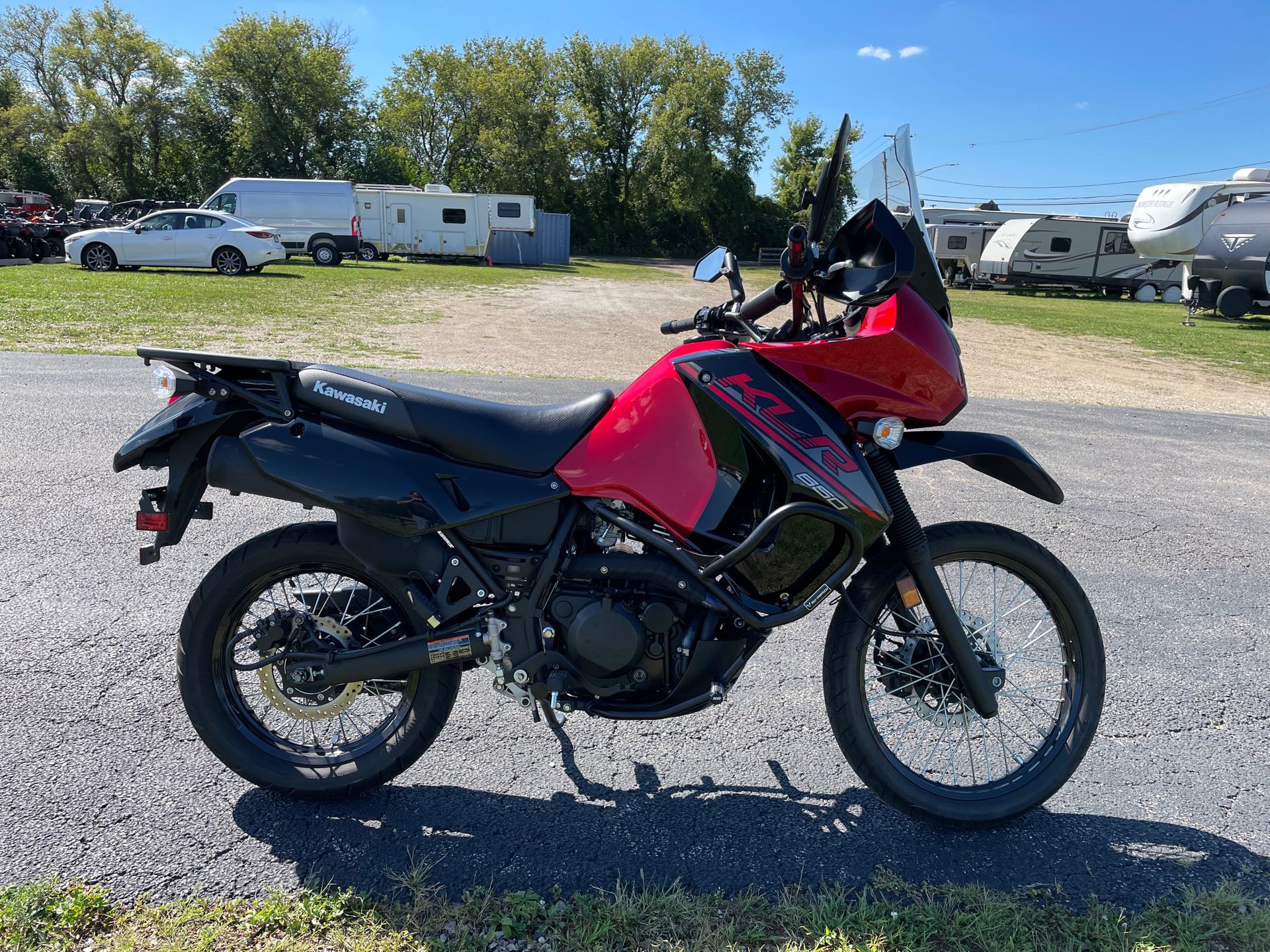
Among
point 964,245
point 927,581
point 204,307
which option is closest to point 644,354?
point 204,307

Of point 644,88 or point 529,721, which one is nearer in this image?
point 529,721

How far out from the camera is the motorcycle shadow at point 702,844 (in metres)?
2.41

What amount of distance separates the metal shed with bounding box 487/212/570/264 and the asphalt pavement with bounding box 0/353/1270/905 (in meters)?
35.5

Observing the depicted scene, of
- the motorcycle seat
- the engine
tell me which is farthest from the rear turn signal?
the engine

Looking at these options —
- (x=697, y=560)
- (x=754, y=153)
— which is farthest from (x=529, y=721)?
(x=754, y=153)

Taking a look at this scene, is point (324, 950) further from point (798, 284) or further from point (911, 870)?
point (798, 284)

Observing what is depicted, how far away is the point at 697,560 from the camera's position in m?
2.51

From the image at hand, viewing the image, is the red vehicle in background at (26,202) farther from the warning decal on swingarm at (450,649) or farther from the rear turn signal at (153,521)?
the warning decal on swingarm at (450,649)

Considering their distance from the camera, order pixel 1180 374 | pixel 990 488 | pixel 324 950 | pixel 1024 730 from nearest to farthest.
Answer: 1. pixel 324 950
2. pixel 1024 730
3. pixel 990 488
4. pixel 1180 374

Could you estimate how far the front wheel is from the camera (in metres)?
2.60

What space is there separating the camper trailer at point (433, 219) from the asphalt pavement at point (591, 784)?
33303 millimetres

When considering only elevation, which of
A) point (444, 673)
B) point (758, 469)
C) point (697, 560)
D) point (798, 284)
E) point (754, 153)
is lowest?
point (444, 673)

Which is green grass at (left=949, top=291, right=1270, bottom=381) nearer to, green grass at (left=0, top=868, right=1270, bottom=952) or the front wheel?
the front wheel

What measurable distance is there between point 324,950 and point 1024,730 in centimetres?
229
